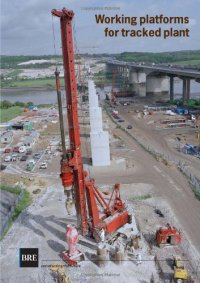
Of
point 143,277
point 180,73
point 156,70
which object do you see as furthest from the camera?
point 156,70

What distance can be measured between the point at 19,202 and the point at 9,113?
70393 mm

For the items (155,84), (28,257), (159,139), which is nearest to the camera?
(28,257)

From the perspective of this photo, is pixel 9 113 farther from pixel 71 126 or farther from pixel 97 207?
pixel 71 126

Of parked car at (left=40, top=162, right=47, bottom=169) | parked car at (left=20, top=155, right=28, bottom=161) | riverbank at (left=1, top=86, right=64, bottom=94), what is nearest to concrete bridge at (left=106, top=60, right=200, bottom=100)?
riverbank at (left=1, top=86, right=64, bottom=94)

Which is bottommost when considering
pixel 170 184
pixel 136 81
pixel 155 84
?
pixel 170 184

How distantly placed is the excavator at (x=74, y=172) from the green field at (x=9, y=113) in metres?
69.4

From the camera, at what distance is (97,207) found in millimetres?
27016

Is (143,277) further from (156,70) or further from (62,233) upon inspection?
(156,70)

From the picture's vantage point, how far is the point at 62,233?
2736 cm

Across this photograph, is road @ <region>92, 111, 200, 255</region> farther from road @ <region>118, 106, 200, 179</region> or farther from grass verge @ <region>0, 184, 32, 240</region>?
grass verge @ <region>0, 184, 32, 240</region>

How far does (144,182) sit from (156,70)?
89.2 meters

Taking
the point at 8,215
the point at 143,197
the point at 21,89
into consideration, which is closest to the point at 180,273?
the point at 143,197

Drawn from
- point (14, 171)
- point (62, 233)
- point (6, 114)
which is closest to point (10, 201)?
point (14, 171)

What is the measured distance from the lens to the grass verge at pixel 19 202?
104ft
